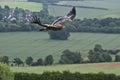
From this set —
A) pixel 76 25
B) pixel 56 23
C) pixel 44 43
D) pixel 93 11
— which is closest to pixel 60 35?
pixel 44 43

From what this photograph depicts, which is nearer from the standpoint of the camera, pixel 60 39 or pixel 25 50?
pixel 25 50

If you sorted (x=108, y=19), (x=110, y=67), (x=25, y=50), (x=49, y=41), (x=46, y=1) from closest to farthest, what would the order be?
(x=110, y=67)
(x=25, y=50)
(x=49, y=41)
(x=108, y=19)
(x=46, y=1)

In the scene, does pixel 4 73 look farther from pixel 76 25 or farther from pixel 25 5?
pixel 25 5

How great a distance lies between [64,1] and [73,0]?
4.80 m

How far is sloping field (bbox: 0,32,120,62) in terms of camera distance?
296 feet

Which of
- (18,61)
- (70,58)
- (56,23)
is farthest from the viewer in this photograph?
(70,58)

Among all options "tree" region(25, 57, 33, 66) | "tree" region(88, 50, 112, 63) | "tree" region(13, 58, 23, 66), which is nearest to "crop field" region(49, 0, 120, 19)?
"tree" region(88, 50, 112, 63)

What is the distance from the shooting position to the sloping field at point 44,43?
296ft

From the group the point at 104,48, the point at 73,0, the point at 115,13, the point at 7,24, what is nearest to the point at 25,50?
the point at 104,48

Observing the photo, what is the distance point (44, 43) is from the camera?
328 feet

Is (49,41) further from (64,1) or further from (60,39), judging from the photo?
(64,1)

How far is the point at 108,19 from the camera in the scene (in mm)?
126438

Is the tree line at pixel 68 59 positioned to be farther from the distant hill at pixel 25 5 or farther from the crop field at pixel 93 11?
the distant hill at pixel 25 5

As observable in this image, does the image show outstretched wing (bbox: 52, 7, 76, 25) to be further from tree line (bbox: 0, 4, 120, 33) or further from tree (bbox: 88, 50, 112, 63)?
tree line (bbox: 0, 4, 120, 33)
